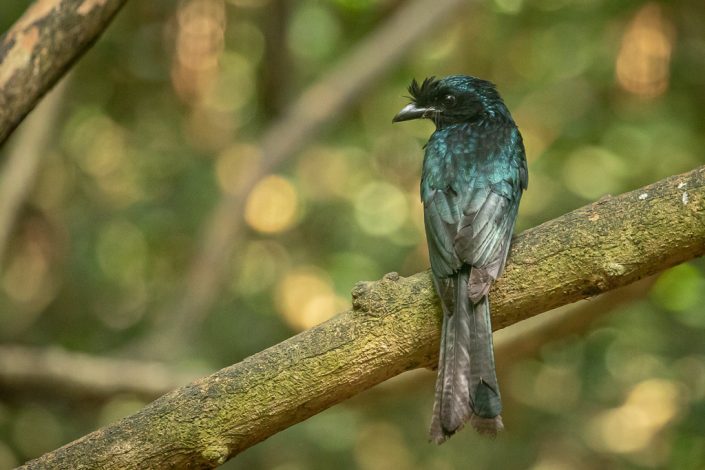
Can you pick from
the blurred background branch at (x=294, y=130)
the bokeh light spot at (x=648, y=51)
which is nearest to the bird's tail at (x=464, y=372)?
the blurred background branch at (x=294, y=130)

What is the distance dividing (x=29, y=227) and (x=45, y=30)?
4.04m

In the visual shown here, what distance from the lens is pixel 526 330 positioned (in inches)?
224

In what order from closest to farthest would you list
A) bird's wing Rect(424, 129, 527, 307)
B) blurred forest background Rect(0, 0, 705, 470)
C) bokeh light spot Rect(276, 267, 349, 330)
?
bird's wing Rect(424, 129, 527, 307) → blurred forest background Rect(0, 0, 705, 470) → bokeh light spot Rect(276, 267, 349, 330)

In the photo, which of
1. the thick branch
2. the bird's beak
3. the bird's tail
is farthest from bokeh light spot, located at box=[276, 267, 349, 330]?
the bird's tail

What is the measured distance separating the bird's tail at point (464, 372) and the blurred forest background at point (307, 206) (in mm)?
2575

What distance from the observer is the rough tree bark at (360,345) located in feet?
9.61

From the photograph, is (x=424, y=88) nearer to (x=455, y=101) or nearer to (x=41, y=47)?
(x=455, y=101)

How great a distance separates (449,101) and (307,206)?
3.79m

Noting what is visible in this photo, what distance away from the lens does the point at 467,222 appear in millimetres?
3475

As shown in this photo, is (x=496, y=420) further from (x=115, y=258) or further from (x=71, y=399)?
(x=115, y=258)

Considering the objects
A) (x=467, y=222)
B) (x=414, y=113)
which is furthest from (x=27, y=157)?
(x=467, y=222)

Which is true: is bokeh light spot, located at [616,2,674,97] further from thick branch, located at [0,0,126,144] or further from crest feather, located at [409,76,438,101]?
thick branch, located at [0,0,126,144]

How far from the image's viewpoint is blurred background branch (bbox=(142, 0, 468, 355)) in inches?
275

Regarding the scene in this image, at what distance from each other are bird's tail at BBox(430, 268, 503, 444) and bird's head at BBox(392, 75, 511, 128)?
4.49ft
